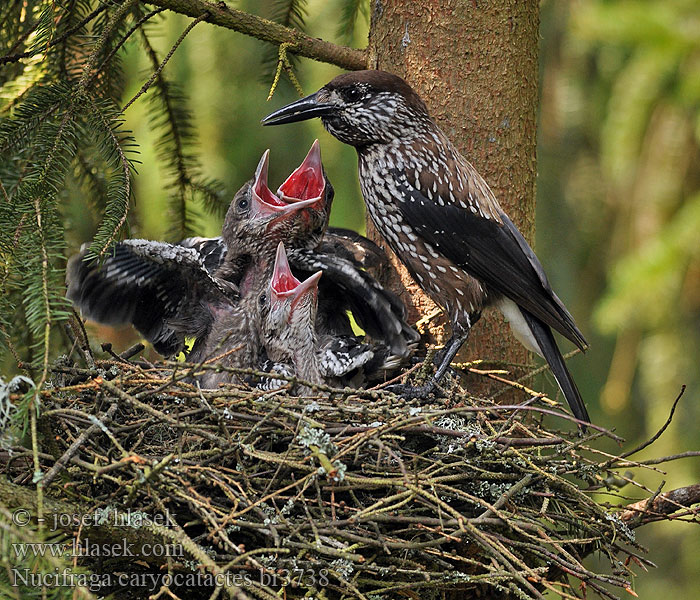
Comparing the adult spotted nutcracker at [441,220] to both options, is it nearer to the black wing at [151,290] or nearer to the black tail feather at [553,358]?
the black tail feather at [553,358]

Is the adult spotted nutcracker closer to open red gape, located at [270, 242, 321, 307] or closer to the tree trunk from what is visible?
the tree trunk

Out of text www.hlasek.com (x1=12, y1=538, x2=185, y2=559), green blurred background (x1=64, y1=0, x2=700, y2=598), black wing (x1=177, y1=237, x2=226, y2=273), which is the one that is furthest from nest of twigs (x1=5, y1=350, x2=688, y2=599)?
green blurred background (x1=64, y1=0, x2=700, y2=598)

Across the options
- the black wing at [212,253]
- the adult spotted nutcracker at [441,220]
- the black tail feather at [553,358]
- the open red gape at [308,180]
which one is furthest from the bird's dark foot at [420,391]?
the black wing at [212,253]

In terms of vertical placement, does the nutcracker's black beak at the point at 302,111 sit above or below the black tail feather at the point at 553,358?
above

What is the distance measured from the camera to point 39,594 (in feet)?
5.83

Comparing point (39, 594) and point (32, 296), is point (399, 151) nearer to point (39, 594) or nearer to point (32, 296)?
point (32, 296)

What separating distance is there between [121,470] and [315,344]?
1.42m

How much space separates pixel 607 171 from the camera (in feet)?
17.6

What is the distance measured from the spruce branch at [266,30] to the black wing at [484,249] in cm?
67

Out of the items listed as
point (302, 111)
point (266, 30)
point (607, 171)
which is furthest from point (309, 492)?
point (607, 171)

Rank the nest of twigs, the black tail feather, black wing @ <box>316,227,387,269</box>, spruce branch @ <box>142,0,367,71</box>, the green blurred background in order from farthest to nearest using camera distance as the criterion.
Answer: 1. the green blurred background
2. black wing @ <box>316,227,387,269</box>
3. the black tail feather
4. spruce branch @ <box>142,0,367,71</box>
5. the nest of twigs

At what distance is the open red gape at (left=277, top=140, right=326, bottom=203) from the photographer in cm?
398

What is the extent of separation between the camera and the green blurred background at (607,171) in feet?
14.5

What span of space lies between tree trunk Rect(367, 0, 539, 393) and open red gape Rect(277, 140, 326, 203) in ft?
1.93
